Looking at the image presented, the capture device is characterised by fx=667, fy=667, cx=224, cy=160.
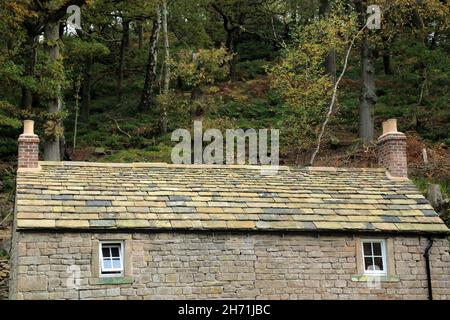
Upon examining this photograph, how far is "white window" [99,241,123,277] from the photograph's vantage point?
15.8 metres

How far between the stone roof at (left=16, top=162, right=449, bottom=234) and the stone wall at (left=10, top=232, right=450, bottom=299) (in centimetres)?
36

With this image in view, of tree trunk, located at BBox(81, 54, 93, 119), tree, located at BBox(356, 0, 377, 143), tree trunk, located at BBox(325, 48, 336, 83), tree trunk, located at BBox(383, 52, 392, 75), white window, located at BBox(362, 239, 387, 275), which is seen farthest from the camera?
tree trunk, located at BBox(383, 52, 392, 75)

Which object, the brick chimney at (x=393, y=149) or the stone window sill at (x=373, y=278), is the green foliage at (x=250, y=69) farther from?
the stone window sill at (x=373, y=278)

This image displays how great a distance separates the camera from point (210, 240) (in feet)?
54.1

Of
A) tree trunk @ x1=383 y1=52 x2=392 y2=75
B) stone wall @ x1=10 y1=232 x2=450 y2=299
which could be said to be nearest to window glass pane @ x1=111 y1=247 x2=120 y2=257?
stone wall @ x1=10 y1=232 x2=450 y2=299

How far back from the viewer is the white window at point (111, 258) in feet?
52.0

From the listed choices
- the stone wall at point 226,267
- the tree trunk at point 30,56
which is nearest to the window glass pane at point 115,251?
the stone wall at point 226,267

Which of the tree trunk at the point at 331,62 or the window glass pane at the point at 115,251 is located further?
the tree trunk at the point at 331,62

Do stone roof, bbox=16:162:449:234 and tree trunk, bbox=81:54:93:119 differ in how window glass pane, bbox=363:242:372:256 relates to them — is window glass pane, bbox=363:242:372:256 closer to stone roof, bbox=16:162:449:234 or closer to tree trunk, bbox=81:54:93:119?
stone roof, bbox=16:162:449:234

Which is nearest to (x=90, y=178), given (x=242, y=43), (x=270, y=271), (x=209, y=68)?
(x=270, y=271)

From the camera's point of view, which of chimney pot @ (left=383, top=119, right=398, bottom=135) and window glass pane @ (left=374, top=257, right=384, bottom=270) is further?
chimney pot @ (left=383, top=119, right=398, bottom=135)

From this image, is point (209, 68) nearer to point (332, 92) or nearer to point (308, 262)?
point (332, 92)

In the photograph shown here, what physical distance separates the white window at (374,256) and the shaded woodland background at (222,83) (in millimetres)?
8419

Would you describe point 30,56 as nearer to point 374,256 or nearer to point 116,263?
point 116,263
